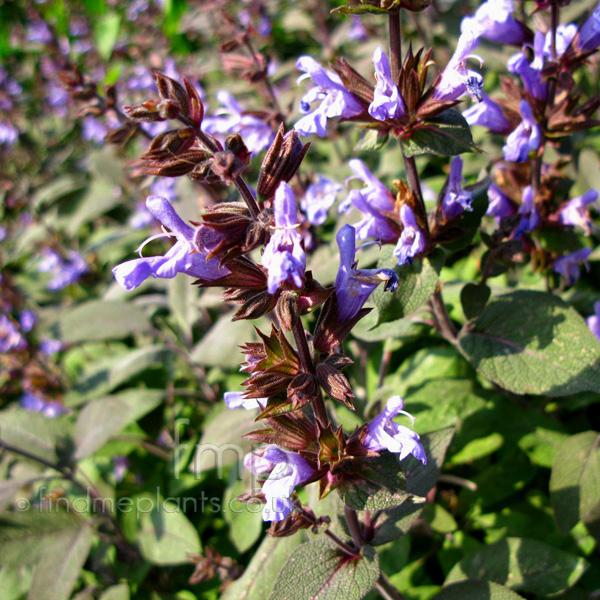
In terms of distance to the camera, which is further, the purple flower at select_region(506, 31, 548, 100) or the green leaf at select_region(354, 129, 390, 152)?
the purple flower at select_region(506, 31, 548, 100)

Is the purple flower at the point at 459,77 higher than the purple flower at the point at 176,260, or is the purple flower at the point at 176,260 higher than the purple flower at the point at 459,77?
the purple flower at the point at 459,77

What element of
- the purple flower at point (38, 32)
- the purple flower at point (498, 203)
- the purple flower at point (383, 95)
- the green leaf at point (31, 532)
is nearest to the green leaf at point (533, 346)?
the purple flower at point (498, 203)

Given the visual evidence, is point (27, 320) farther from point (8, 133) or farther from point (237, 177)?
point (237, 177)

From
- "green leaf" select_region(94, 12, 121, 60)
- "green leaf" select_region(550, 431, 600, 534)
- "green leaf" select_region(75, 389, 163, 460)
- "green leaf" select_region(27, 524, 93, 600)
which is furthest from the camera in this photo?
"green leaf" select_region(94, 12, 121, 60)

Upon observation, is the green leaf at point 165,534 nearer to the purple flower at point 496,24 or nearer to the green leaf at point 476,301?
the green leaf at point 476,301

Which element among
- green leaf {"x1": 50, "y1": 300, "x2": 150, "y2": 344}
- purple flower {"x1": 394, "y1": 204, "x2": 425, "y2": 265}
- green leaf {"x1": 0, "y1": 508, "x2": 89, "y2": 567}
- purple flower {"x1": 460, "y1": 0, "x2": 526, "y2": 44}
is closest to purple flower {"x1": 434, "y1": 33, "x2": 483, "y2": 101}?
purple flower {"x1": 460, "y1": 0, "x2": 526, "y2": 44}

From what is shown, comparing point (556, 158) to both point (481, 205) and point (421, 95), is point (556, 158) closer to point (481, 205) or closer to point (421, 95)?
point (481, 205)

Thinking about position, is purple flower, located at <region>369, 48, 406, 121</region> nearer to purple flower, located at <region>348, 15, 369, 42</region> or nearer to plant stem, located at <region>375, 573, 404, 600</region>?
plant stem, located at <region>375, 573, 404, 600</region>
